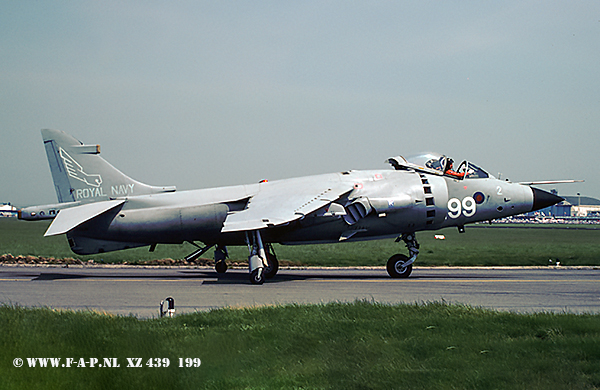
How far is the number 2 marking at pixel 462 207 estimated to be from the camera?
19.8 meters

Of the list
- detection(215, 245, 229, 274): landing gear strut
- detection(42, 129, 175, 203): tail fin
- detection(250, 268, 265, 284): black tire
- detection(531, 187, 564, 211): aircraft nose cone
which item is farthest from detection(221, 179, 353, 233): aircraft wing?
detection(531, 187, 564, 211): aircraft nose cone

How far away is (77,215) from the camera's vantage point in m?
18.6

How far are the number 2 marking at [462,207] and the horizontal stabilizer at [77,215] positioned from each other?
11.8m

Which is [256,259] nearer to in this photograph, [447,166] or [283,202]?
[283,202]

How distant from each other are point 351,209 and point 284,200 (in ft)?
8.20

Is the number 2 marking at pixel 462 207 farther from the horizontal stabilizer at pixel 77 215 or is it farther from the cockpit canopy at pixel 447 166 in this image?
the horizontal stabilizer at pixel 77 215

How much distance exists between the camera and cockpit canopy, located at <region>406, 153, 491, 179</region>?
20.2m

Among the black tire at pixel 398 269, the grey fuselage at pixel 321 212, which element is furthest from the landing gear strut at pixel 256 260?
the black tire at pixel 398 269

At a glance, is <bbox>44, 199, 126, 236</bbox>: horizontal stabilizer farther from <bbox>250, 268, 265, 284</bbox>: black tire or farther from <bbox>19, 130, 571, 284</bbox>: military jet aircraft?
<bbox>250, 268, 265, 284</bbox>: black tire

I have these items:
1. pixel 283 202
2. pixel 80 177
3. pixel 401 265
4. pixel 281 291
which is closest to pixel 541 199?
pixel 401 265

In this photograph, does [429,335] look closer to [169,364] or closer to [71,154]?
[169,364]

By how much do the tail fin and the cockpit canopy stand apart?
9.48 m

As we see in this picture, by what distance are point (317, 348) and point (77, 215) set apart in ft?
46.0

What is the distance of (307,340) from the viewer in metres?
7.42
